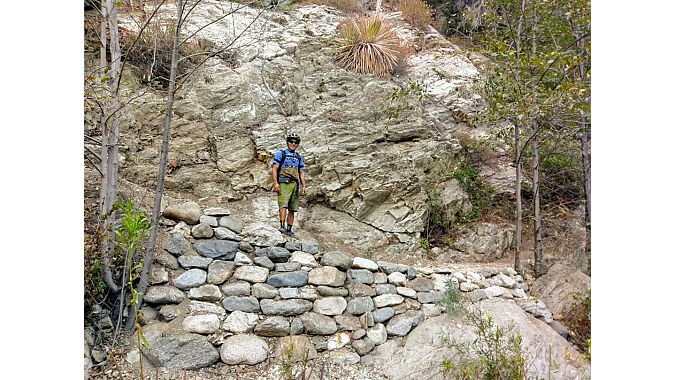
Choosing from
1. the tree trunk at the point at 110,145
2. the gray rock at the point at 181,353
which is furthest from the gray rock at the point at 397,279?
the tree trunk at the point at 110,145

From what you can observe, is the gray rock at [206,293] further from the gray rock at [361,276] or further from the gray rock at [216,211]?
the gray rock at [361,276]

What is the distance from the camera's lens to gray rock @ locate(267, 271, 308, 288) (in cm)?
282

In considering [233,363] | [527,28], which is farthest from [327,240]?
[527,28]

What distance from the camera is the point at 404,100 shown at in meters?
3.80

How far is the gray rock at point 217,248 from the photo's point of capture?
9.61 ft

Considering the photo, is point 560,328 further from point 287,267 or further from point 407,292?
point 287,267

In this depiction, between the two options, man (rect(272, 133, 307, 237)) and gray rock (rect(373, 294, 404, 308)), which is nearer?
gray rock (rect(373, 294, 404, 308))

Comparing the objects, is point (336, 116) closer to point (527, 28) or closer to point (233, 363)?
point (527, 28)

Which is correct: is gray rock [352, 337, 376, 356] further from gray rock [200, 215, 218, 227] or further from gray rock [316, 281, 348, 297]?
gray rock [200, 215, 218, 227]

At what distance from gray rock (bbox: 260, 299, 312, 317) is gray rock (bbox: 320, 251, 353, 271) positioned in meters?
0.36

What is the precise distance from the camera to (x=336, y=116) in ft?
12.6

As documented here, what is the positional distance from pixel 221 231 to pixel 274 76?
70.5 inches

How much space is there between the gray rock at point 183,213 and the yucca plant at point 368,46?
2187 mm

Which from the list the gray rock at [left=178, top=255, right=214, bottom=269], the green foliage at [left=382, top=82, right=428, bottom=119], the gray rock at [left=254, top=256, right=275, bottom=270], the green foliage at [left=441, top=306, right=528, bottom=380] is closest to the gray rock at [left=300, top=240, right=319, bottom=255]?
the gray rock at [left=254, top=256, right=275, bottom=270]
